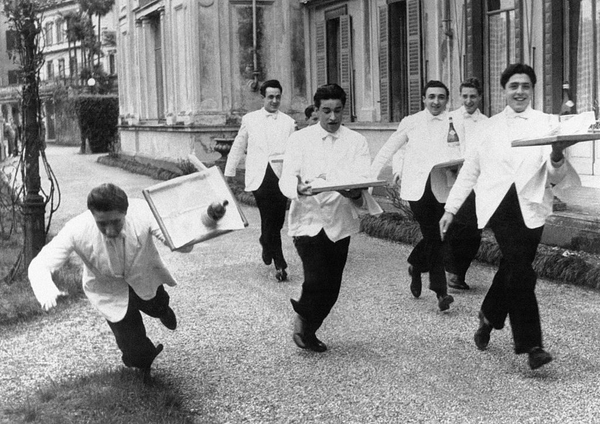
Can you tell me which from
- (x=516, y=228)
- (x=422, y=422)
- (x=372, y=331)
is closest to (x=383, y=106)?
(x=372, y=331)

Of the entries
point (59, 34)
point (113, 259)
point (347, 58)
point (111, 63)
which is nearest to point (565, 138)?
point (113, 259)

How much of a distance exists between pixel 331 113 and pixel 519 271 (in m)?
1.50

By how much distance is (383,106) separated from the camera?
50.4ft

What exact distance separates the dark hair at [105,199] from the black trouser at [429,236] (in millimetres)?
3056

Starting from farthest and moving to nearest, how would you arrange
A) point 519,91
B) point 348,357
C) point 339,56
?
point 339,56, point 348,357, point 519,91

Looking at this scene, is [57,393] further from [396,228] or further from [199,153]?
[199,153]

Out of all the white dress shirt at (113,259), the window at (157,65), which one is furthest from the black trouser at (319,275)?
the window at (157,65)

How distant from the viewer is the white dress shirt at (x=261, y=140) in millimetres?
9148

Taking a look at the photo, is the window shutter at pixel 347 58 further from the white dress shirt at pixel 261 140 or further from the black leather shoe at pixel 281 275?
the black leather shoe at pixel 281 275

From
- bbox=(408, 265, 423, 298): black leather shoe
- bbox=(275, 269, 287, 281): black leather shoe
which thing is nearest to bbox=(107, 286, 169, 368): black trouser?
bbox=(408, 265, 423, 298): black leather shoe

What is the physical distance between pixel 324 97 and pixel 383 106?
9.42 m

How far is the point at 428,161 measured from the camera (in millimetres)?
7539

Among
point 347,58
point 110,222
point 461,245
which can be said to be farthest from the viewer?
point 347,58

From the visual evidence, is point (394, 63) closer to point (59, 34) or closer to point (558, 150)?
point (558, 150)
